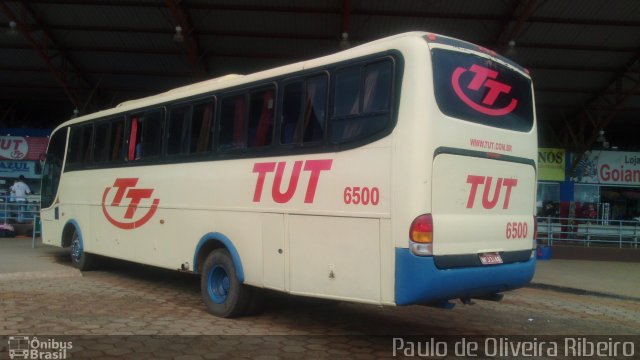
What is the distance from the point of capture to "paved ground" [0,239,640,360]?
606cm

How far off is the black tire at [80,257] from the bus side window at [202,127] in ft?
14.6

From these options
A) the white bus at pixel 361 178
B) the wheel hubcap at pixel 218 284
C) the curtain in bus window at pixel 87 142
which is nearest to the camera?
the white bus at pixel 361 178

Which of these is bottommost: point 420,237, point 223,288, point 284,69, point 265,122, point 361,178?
point 223,288

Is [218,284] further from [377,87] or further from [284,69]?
[377,87]

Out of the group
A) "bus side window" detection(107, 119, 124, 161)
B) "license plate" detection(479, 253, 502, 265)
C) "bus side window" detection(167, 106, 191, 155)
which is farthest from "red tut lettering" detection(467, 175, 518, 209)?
"bus side window" detection(107, 119, 124, 161)

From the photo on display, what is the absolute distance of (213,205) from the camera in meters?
7.71

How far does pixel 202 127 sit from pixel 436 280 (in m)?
4.26

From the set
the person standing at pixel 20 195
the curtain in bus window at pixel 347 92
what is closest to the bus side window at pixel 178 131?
the curtain in bus window at pixel 347 92

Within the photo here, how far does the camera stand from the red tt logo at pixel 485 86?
5953 millimetres

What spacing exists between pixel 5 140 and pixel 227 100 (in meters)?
22.8

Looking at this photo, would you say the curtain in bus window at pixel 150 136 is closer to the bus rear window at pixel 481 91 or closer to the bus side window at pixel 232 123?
the bus side window at pixel 232 123

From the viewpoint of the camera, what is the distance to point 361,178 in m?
5.79

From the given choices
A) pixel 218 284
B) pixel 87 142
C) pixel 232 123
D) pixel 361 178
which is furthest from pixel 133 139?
pixel 361 178

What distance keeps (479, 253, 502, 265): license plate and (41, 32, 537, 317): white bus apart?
0.04 feet
